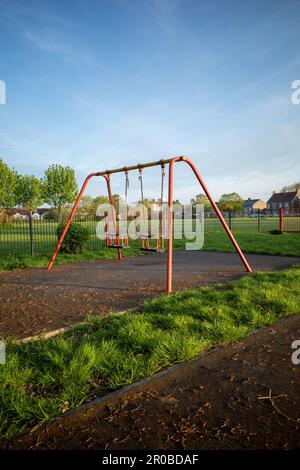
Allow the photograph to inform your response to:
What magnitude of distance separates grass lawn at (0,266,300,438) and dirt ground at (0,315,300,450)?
0.14 metres

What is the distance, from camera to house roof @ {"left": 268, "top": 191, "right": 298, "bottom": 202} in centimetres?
8250

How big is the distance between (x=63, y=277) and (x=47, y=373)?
14.7 ft

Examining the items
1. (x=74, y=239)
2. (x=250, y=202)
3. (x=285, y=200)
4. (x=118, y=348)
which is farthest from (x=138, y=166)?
(x=250, y=202)

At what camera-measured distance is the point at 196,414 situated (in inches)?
71.6

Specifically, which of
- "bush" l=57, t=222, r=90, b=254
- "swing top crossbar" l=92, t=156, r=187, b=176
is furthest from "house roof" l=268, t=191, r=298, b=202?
"swing top crossbar" l=92, t=156, r=187, b=176

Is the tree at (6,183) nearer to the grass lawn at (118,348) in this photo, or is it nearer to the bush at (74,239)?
the bush at (74,239)

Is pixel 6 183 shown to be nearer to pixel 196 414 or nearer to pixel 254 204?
pixel 196 414

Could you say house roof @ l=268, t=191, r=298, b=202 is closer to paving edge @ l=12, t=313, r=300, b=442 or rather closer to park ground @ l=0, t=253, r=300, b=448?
park ground @ l=0, t=253, r=300, b=448

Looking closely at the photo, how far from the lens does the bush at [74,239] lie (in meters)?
9.84

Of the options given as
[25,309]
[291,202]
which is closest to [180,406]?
[25,309]

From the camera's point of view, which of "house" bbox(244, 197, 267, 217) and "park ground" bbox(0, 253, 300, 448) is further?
"house" bbox(244, 197, 267, 217)

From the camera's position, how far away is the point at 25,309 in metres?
4.16

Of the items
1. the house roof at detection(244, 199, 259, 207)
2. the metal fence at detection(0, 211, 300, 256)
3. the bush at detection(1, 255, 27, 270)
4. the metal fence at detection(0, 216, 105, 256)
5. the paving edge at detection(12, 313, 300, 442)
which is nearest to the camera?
the paving edge at detection(12, 313, 300, 442)
